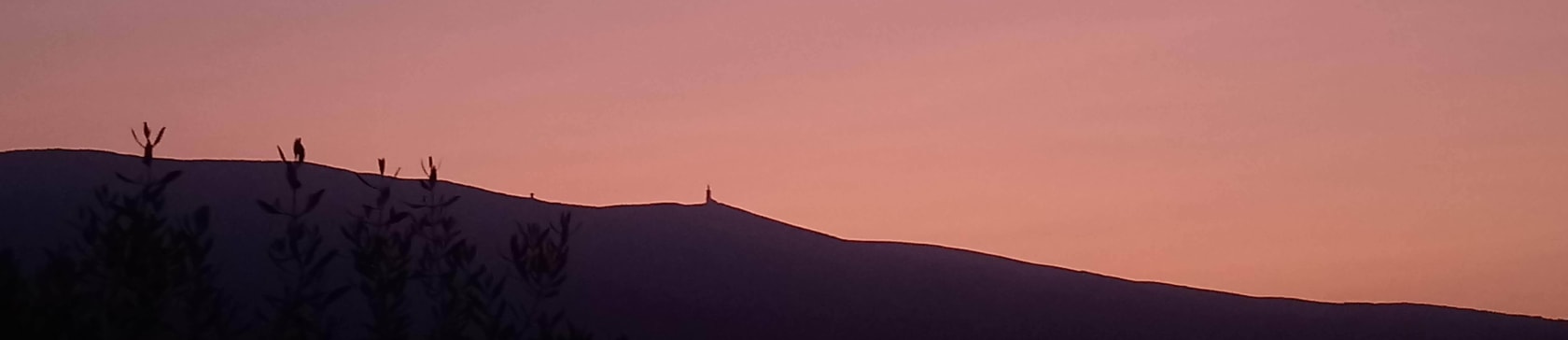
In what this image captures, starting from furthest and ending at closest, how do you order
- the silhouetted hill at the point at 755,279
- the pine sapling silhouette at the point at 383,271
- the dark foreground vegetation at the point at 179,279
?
the silhouetted hill at the point at 755,279, the pine sapling silhouette at the point at 383,271, the dark foreground vegetation at the point at 179,279

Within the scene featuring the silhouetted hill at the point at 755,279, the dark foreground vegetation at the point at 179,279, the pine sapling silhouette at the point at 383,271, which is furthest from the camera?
the silhouetted hill at the point at 755,279

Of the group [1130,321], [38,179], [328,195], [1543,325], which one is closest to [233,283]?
[328,195]

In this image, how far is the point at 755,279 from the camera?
34312 mm

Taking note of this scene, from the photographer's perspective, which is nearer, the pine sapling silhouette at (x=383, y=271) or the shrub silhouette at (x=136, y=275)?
the shrub silhouette at (x=136, y=275)

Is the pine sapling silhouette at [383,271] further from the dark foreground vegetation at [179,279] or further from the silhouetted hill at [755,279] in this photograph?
the silhouetted hill at [755,279]

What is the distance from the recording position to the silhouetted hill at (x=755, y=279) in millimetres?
29969

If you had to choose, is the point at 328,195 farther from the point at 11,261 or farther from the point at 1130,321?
the point at 11,261

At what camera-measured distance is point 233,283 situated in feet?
90.1

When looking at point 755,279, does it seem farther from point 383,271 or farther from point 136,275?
point 136,275

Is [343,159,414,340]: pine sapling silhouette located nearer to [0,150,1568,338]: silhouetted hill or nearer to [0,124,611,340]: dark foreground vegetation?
[0,124,611,340]: dark foreground vegetation

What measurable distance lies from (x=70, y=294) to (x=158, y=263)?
1.35 ft

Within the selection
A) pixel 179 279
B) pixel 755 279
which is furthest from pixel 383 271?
pixel 755 279

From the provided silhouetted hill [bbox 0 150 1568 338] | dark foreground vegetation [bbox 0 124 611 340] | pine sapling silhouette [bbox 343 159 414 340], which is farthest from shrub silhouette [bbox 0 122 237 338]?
silhouetted hill [bbox 0 150 1568 338]

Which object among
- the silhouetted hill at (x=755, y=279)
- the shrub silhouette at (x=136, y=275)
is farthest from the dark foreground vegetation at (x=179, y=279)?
the silhouetted hill at (x=755, y=279)
